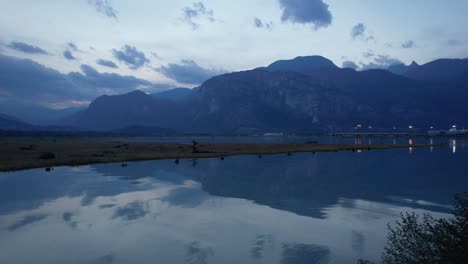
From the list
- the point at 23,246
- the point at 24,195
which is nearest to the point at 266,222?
the point at 23,246

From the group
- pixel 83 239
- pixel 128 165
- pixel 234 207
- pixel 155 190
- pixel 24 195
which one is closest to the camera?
pixel 83 239

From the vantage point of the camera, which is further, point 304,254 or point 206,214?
point 206,214

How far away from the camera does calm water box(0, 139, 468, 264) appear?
2131 cm

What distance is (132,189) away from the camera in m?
45.0

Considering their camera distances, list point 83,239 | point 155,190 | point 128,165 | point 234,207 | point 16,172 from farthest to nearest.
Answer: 1. point 128,165
2. point 16,172
3. point 155,190
4. point 234,207
5. point 83,239

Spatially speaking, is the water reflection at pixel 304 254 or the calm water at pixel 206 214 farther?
the calm water at pixel 206 214

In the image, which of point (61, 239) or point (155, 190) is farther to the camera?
point (155, 190)

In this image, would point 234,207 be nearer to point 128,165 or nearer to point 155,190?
point 155,190

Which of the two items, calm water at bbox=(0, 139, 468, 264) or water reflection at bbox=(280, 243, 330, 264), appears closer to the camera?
water reflection at bbox=(280, 243, 330, 264)

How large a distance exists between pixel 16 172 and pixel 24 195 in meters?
22.8

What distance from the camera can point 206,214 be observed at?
1243 inches

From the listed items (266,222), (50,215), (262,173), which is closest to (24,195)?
(50,215)

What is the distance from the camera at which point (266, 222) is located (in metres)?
28.6

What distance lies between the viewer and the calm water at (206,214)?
2131 centimetres
